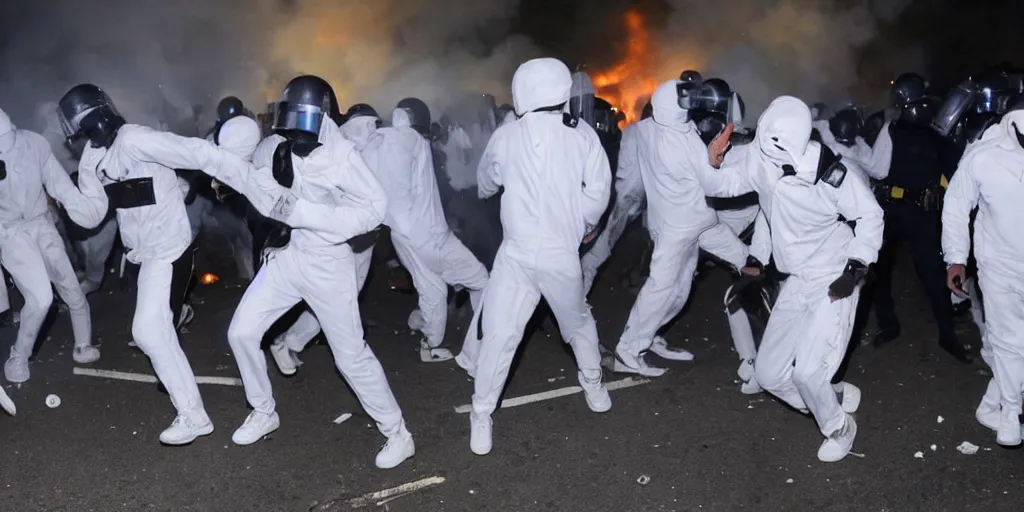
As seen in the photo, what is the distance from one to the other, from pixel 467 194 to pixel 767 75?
5.99 meters

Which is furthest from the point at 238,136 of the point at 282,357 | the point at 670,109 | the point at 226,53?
the point at 226,53

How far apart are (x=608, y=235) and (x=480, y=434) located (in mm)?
2588

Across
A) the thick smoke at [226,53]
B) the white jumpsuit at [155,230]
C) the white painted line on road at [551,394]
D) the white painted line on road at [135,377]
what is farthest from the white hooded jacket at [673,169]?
the thick smoke at [226,53]

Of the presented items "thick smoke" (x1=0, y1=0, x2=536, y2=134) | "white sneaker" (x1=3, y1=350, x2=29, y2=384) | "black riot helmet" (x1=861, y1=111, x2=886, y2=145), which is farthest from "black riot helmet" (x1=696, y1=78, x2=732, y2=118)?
"thick smoke" (x1=0, y1=0, x2=536, y2=134)

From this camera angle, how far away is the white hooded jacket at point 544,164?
443cm

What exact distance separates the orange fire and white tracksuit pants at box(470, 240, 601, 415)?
1001 centimetres

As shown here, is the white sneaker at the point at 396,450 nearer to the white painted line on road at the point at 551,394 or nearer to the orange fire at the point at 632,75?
the white painted line on road at the point at 551,394

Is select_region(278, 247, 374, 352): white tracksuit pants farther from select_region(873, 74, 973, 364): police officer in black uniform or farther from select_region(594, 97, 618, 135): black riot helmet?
select_region(873, 74, 973, 364): police officer in black uniform

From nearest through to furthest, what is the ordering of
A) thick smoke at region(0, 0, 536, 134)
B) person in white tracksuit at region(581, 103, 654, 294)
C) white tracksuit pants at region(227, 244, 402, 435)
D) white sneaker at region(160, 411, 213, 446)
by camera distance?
white tracksuit pants at region(227, 244, 402, 435) → white sneaker at region(160, 411, 213, 446) → person in white tracksuit at region(581, 103, 654, 294) → thick smoke at region(0, 0, 536, 134)

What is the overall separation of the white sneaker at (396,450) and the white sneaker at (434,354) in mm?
1449

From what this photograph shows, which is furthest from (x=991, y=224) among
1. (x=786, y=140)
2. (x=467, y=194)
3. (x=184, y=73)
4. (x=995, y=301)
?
(x=184, y=73)

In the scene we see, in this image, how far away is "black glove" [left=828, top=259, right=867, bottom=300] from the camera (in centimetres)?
397

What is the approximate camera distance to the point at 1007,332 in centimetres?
443

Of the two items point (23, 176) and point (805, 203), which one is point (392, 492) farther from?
point (23, 176)
